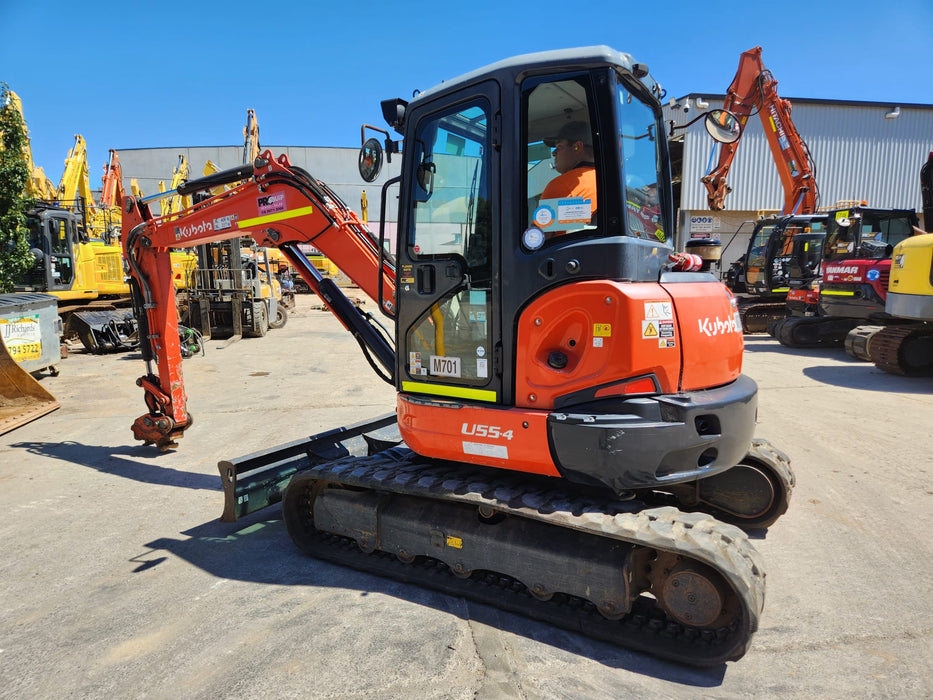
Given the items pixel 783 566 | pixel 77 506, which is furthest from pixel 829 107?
pixel 77 506

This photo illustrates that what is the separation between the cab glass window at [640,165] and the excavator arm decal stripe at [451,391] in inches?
44.8

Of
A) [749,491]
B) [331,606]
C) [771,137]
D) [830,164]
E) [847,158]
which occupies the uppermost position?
[847,158]

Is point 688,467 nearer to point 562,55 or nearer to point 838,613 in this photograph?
point 838,613

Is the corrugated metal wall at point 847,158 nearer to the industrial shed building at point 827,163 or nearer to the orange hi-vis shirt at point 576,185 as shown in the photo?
the industrial shed building at point 827,163

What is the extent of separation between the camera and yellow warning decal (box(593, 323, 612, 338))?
2.76m

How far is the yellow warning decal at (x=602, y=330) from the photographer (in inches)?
109

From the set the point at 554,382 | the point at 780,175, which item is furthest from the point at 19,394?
the point at 780,175

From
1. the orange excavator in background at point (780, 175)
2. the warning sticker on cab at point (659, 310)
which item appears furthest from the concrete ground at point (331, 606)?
the orange excavator in background at point (780, 175)

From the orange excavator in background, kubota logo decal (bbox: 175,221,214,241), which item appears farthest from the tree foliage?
the orange excavator in background

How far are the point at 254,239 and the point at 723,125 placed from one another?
359cm

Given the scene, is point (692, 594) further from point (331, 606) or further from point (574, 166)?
point (574, 166)

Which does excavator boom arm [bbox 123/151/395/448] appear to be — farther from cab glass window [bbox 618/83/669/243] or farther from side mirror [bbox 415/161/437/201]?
cab glass window [bbox 618/83/669/243]

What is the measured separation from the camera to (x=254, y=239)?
478cm

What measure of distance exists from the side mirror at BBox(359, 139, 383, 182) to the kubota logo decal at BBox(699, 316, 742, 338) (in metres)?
2.11
